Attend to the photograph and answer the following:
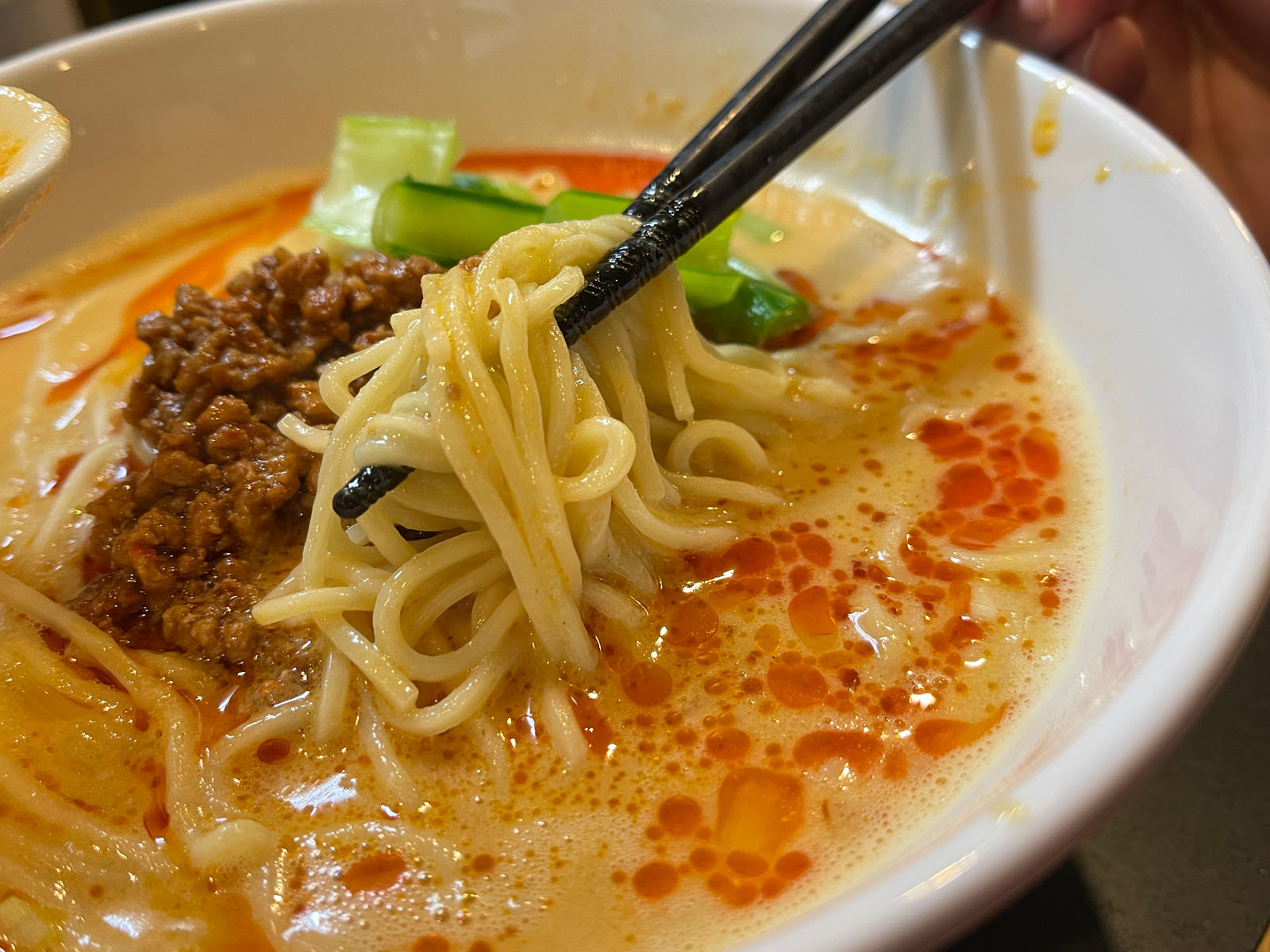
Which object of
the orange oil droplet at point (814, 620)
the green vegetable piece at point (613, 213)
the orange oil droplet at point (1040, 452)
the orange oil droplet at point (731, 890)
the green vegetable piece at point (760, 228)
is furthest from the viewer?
the green vegetable piece at point (760, 228)

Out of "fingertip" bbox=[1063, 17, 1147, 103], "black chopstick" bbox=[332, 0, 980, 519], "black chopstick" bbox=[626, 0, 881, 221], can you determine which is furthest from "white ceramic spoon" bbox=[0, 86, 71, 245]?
"fingertip" bbox=[1063, 17, 1147, 103]

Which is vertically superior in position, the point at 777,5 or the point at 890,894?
the point at 777,5

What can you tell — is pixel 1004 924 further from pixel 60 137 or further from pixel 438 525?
pixel 60 137

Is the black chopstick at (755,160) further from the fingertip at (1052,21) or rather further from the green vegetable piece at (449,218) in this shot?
A: the green vegetable piece at (449,218)

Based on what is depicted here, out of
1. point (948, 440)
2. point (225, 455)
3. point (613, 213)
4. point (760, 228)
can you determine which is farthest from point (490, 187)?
point (948, 440)

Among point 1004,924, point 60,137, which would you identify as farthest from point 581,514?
point 60,137

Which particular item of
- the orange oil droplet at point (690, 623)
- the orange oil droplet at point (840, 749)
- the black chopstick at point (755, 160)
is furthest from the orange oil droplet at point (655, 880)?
the black chopstick at point (755, 160)
